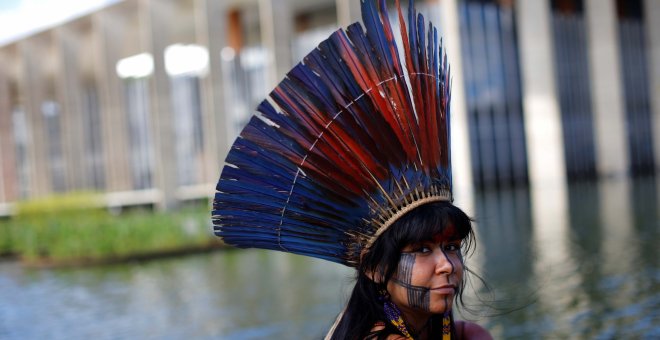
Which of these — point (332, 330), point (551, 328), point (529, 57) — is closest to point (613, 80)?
point (529, 57)

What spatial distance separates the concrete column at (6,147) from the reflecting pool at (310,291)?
24825 mm

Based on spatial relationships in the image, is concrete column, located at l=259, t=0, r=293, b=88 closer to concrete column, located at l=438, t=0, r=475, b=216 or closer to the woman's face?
concrete column, located at l=438, t=0, r=475, b=216

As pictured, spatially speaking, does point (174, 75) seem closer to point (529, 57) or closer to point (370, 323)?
point (529, 57)

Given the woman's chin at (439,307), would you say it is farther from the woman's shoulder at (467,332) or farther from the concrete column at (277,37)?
the concrete column at (277,37)

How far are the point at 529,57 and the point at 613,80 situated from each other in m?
5.20

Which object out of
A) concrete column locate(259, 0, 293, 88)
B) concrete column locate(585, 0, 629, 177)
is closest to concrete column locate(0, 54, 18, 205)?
concrete column locate(259, 0, 293, 88)

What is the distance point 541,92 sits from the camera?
35.1m

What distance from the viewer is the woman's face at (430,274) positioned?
5.98ft

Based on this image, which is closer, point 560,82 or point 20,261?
point 20,261

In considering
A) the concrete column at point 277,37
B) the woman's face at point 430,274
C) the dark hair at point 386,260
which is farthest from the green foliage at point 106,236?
the woman's face at point 430,274

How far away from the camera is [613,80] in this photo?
37.6 metres

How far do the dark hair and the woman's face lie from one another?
0.07 ft

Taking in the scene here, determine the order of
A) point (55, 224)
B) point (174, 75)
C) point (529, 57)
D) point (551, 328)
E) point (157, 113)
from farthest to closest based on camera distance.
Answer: point (174, 75) < point (529, 57) < point (157, 113) < point (55, 224) < point (551, 328)

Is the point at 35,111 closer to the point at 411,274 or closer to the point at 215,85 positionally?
the point at 215,85
